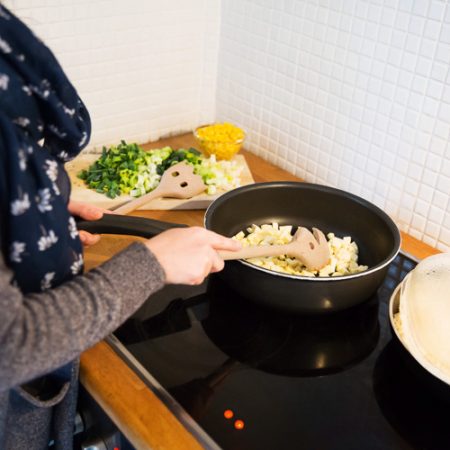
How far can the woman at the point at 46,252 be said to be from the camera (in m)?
0.61

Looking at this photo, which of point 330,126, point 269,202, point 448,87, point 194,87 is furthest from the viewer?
point 194,87

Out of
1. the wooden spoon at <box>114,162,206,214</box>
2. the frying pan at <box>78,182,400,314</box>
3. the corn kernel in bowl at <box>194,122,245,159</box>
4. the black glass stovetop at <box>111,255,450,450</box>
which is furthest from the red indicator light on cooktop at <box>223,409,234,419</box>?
the corn kernel in bowl at <box>194,122,245,159</box>

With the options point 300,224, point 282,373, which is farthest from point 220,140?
point 282,373

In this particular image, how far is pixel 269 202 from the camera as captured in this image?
118cm

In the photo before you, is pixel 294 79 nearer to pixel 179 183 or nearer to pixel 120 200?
pixel 179 183

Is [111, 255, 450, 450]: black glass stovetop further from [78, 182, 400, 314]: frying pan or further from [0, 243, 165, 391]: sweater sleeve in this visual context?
[0, 243, 165, 391]: sweater sleeve

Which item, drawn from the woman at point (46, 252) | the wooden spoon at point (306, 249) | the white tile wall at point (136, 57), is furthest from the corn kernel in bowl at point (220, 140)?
the woman at point (46, 252)

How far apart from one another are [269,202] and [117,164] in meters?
0.34

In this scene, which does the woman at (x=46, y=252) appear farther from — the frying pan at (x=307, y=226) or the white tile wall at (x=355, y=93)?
the white tile wall at (x=355, y=93)

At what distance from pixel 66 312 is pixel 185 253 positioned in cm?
18

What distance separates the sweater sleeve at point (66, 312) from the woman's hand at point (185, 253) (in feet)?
0.10

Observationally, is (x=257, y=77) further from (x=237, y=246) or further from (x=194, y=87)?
(x=237, y=246)

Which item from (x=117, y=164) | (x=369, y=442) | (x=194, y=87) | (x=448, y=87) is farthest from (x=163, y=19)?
(x=369, y=442)

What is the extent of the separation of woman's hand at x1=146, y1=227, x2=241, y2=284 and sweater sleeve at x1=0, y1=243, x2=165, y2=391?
0.10 ft
